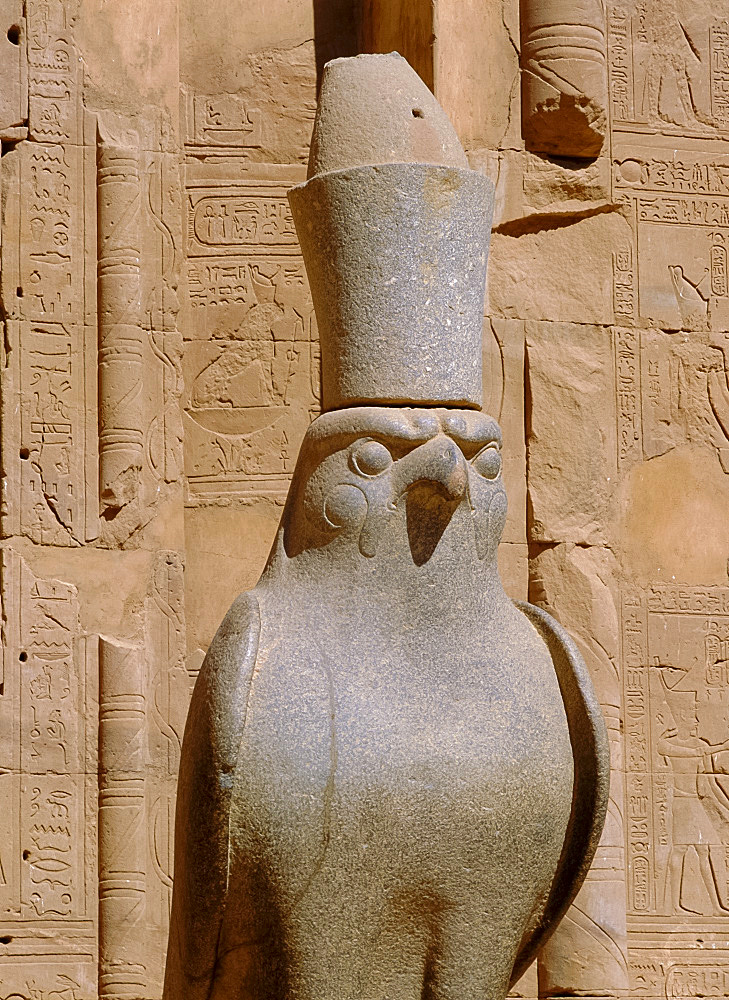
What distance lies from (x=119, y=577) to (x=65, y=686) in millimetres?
429

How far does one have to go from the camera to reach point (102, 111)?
6.65m

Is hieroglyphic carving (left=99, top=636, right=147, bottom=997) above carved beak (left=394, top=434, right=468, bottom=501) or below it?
below

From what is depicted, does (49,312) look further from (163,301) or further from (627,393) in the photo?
(627,393)

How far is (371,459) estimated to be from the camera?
3893 millimetres

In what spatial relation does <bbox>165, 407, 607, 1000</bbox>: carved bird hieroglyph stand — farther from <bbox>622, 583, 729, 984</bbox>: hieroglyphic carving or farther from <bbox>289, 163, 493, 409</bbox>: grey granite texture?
<bbox>622, 583, 729, 984</bbox>: hieroglyphic carving

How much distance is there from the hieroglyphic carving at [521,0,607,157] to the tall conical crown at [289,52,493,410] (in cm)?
281

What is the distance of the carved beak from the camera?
388cm

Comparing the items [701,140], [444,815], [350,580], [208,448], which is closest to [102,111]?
[208,448]

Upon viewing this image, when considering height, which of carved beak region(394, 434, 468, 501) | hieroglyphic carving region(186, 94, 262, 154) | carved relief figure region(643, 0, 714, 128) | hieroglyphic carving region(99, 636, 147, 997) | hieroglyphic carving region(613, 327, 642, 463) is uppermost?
carved relief figure region(643, 0, 714, 128)

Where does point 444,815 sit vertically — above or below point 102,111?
below

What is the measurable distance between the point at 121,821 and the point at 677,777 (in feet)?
6.73

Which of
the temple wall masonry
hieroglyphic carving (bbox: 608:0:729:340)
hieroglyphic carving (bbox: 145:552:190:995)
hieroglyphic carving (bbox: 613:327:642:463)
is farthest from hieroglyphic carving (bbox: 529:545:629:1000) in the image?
hieroglyphic carving (bbox: 145:552:190:995)

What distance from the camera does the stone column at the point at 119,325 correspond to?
21.4 feet

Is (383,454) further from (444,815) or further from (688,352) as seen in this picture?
(688,352)
